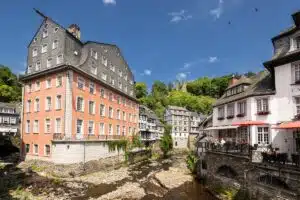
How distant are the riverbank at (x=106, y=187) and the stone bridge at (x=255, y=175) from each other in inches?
98.3

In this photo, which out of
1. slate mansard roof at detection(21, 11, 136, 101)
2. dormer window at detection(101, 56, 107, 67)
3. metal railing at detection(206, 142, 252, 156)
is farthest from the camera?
dormer window at detection(101, 56, 107, 67)

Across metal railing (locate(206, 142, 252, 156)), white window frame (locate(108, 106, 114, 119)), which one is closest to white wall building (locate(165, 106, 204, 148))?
white window frame (locate(108, 106, 114, 119))

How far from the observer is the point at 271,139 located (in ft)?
60.3

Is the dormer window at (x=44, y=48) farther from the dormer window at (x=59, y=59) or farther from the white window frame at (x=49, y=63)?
the dormer window at (x=59, y=59)

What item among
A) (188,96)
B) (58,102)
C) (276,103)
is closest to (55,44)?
(58,102)

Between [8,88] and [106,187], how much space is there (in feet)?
168

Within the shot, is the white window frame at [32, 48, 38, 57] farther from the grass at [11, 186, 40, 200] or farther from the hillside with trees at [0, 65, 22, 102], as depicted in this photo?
the hillside with trees at [0, 65, 22, 102]

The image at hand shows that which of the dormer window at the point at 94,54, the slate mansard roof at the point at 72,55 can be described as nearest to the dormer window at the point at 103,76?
the slate mansard roof at the point at 72,55

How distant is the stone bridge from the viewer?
39.3ft

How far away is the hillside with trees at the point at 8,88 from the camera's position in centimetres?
5675

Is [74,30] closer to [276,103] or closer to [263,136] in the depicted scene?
[276,103]

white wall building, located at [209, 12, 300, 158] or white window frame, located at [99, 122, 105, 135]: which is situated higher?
white wall building, located at [209, 12, 300, 158]

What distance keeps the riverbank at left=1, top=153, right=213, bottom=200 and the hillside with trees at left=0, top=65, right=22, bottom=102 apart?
39358 millimetres

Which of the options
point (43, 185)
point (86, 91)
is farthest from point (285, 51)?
point (43, 185)
